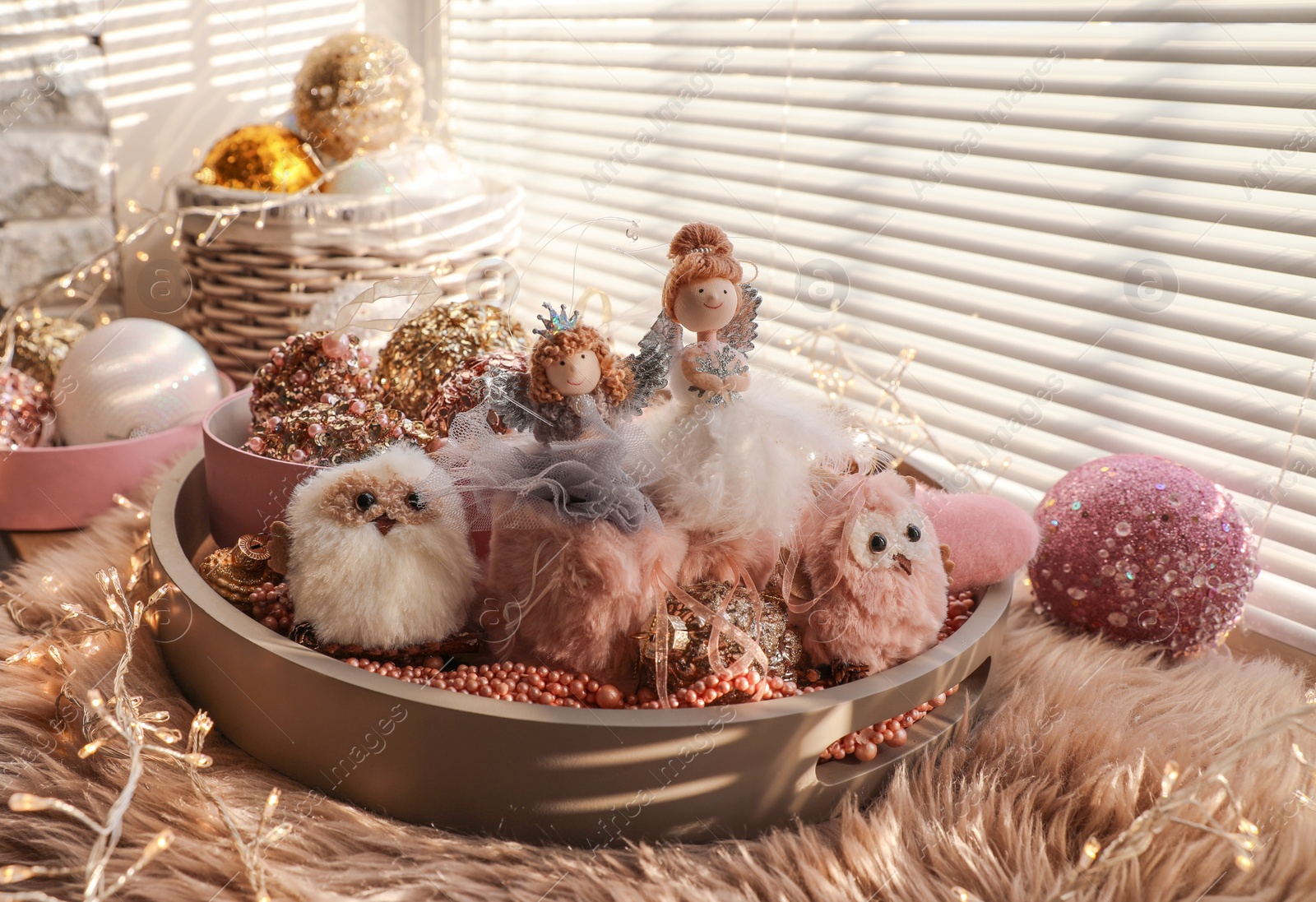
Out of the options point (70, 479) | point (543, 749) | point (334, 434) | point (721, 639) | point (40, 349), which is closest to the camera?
point (543, 749)

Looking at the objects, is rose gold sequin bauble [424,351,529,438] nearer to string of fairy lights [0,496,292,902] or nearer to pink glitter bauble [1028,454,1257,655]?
string of fairy lights [0,496,292,902]

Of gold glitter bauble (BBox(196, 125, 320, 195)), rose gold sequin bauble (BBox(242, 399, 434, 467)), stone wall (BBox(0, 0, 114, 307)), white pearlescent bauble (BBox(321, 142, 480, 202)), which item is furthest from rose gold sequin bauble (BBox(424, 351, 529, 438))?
stone wall (BBox(0, 0, 114, 307))

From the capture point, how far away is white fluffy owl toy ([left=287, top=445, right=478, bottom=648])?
2.40 ft

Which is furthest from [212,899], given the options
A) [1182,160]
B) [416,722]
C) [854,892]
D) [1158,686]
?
[1182,160]

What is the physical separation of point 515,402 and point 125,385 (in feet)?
2.41

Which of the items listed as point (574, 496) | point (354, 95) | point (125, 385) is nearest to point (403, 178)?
point (354, 95)

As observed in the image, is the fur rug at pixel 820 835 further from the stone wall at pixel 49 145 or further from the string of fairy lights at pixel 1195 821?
the stone wall at pixel 49 145

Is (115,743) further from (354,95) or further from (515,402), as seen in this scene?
(354,95)

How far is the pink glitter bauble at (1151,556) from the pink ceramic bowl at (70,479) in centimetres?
111

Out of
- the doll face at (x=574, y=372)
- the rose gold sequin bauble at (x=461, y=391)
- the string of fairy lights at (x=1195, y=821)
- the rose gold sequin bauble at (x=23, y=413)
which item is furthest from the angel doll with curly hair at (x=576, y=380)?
the rose gold sequin bauble at (x=23, y=413)

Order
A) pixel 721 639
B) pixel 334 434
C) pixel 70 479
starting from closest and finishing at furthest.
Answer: pixel 721 639 → pixel 334 434 → pixel 70 479

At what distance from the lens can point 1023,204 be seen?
3.84 feet

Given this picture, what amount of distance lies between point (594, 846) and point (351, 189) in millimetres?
1088

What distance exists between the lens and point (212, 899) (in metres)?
0.61
